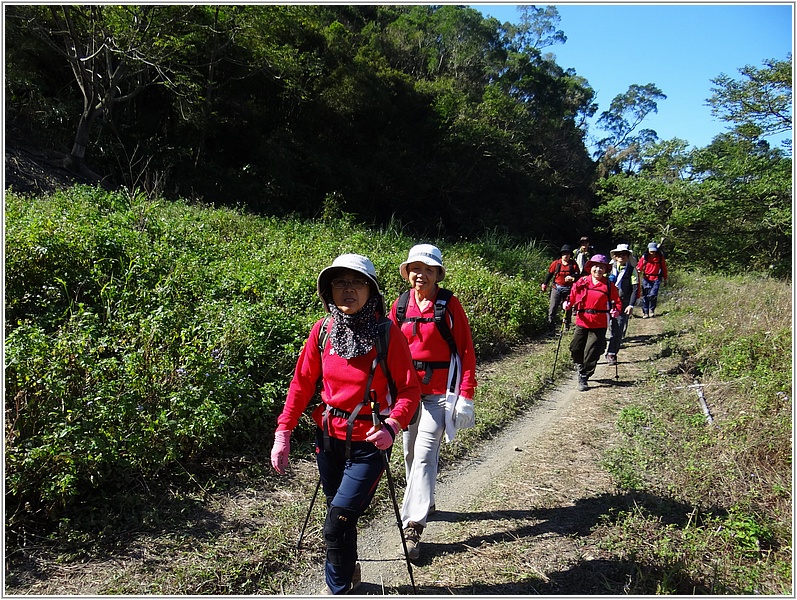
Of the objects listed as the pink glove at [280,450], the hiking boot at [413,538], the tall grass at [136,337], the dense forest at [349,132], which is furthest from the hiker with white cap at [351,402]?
the dense forest at [349,132]

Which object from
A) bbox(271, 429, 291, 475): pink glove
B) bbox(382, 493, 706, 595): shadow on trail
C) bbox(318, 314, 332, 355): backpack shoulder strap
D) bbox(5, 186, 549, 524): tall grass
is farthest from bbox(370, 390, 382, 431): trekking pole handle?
bbox(5, 186, 549, 524): tall grass

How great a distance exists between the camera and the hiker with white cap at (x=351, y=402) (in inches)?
111

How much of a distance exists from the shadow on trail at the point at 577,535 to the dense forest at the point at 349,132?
9.62 m

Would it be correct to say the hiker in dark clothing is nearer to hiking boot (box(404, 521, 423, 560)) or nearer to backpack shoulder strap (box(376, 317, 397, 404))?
hiking boot (box(404, 521, 423, 560))

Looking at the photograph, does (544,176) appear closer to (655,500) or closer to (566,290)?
(566,290)

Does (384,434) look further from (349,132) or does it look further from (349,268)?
(349,132)

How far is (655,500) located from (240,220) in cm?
953

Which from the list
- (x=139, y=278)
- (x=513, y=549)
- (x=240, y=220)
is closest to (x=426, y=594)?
(x=513, y=549)

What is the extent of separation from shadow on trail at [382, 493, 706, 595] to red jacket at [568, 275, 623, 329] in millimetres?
3360

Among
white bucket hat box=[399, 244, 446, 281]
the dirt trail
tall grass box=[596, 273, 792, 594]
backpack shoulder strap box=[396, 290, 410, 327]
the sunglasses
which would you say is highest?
white bucket hat box=[399, 244, 446, 281]

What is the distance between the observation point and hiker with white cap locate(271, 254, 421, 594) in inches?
111

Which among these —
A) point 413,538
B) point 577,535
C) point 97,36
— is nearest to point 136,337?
point 413,538

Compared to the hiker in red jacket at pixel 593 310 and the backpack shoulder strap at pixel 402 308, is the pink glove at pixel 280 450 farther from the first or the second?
the hiker in red jacket at pixel 593 310

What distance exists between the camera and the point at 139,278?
6312mm
